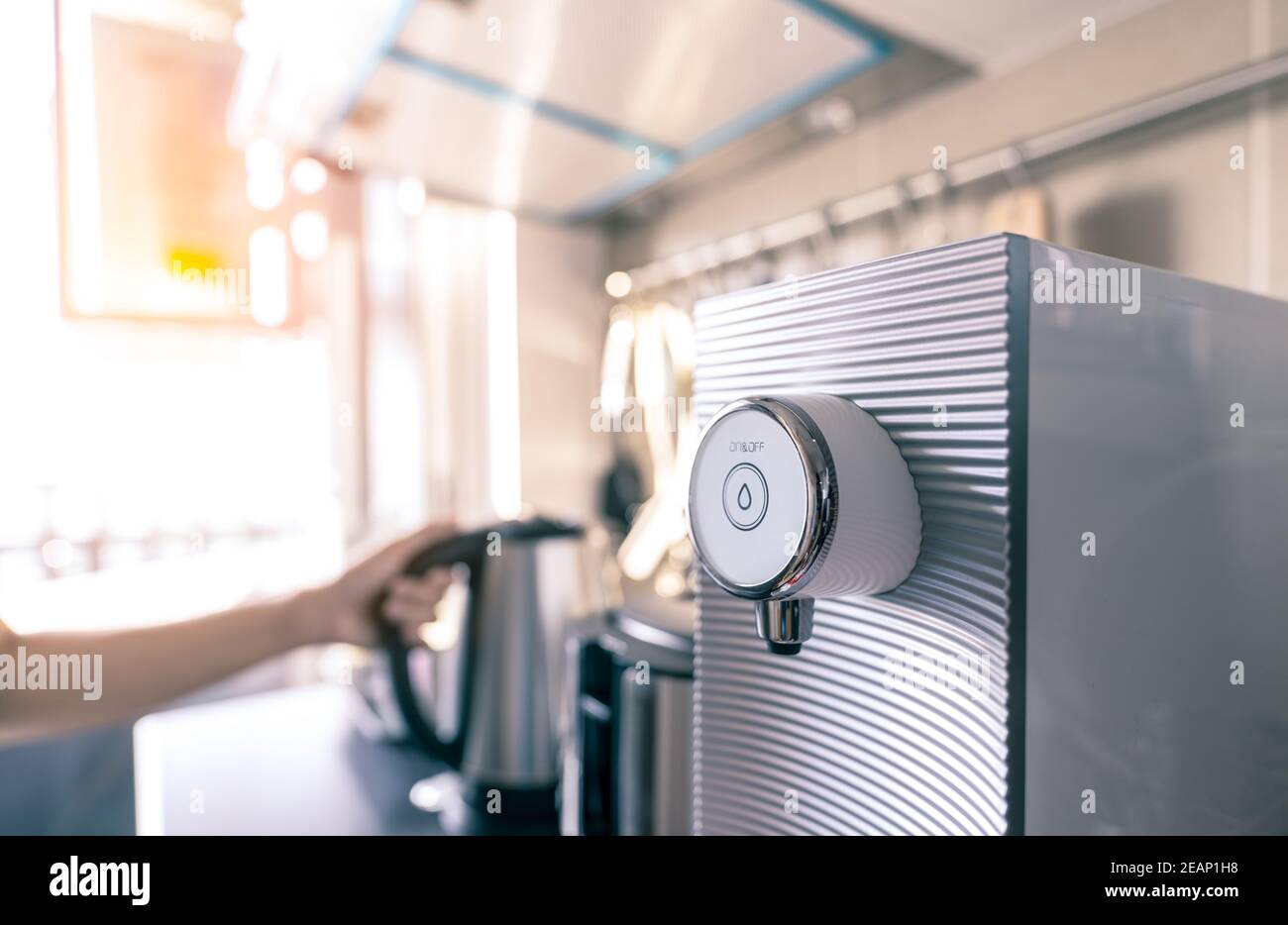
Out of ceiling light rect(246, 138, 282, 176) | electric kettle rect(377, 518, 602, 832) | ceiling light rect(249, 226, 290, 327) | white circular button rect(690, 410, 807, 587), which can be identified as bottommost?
electric kettle rect(377, 518, 602, 832)

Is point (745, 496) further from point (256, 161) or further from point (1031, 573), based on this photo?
point (256, 161)

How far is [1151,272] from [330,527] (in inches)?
52.1

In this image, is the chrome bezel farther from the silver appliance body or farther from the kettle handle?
the kettle handle

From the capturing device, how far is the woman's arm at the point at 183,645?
1.26 ft

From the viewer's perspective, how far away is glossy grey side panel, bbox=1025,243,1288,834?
21cm

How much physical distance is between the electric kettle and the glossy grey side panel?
0.39m

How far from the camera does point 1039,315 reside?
7.8 inches

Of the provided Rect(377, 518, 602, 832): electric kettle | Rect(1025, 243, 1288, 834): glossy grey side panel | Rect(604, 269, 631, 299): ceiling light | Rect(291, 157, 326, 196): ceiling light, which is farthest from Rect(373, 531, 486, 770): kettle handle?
Rect(291, 157, 326, 196): ceiling light

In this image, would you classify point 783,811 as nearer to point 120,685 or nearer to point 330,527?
point 120,685

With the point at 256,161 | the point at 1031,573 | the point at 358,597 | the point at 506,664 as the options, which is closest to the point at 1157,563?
the point at 1031,573

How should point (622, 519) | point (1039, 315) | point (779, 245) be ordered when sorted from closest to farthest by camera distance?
point (1039, 315)
point (779, 245)
point (622, 519)

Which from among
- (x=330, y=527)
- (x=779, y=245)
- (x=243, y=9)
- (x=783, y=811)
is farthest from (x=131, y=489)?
(x=779, y=245)

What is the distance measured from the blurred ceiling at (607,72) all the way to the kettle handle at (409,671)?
46cm

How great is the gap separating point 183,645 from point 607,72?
0.73 meters
